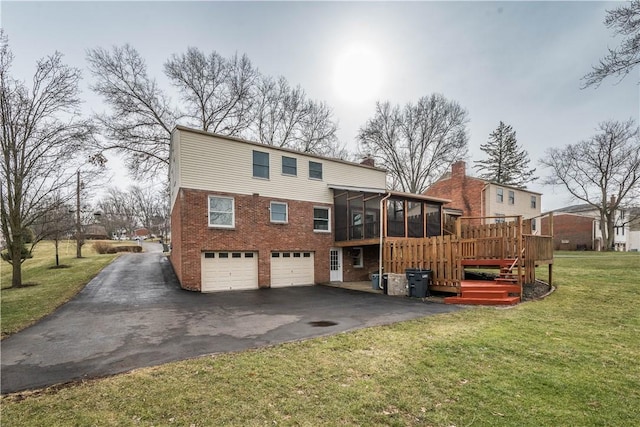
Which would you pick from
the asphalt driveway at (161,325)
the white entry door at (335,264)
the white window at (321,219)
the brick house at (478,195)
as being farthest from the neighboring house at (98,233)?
the brick house at (478,195)

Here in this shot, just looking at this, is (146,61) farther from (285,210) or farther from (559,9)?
(559,9)

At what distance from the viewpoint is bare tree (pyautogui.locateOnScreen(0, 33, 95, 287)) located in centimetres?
1277

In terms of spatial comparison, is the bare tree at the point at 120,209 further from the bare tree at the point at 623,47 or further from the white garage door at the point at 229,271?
the bare tree at the point at 623,47

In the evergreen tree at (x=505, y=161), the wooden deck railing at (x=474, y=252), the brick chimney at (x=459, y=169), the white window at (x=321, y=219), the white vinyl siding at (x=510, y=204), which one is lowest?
the wooden deck railing at (x=474, y=252)

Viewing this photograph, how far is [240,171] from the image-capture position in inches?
588

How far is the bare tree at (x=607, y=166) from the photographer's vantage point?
3022 centimetres

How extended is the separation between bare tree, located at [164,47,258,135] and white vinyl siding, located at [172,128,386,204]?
1063 cm

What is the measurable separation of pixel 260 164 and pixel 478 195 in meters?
19.9

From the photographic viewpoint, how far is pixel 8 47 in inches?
485

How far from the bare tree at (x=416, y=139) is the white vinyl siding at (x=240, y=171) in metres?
14.9

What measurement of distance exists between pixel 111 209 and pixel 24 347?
63.6m

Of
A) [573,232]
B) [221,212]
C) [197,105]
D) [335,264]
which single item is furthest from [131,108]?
[573,232]

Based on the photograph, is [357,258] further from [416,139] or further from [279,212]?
[416,139]

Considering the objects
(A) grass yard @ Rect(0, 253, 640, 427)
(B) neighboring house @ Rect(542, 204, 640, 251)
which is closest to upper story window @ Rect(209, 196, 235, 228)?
(A) grass yard @ Rect(0, 253, 640, 427)
